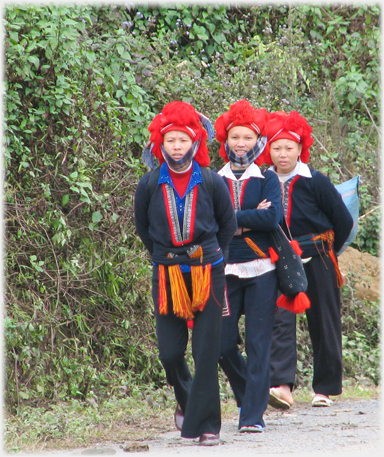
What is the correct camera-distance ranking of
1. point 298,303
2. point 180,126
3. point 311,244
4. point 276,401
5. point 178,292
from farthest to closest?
1. point 311,244
2. point 276,401
3. point 298,303
4. point 180,126
5. point 178,292

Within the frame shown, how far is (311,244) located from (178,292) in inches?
69.7

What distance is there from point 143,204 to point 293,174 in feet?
5.30

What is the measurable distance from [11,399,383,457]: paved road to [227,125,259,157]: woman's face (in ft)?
6.23

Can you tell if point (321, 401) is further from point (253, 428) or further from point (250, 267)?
point (250, 267)

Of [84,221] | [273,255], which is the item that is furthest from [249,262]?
[84,221]

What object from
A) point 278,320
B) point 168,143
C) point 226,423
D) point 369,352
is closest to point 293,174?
point 278,320

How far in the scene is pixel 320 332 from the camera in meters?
5.85

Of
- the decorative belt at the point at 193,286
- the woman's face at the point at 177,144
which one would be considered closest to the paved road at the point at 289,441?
the decorative belt at the point at 193,286

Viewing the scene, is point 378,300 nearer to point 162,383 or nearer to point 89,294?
point 162,383

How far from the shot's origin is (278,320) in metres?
5.78

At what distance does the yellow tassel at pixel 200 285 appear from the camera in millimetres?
4301

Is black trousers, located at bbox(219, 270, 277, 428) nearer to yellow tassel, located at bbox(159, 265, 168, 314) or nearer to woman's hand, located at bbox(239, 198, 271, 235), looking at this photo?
woman's hand, located at bbox(239, 198, 271, 235)

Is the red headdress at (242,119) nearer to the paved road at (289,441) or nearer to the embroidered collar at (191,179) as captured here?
the embroidered collar at (191,179)

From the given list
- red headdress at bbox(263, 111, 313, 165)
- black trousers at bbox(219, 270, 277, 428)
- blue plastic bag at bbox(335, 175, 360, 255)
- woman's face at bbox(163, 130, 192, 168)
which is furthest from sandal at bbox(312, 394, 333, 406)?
woman's face at bbox(163, 130, 192, 168)
